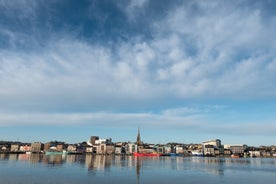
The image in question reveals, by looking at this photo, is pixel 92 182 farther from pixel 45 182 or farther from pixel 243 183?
pixel 243 183

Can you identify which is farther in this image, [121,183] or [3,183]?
[121,183]

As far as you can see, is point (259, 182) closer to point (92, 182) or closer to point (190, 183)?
point (190, 183)

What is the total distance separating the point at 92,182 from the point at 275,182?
33.7 metres

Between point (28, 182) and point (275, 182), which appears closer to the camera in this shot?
point (28, 182)

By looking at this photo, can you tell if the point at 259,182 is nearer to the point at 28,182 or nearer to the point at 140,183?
the point at 140,183

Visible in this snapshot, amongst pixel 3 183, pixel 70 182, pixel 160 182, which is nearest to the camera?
pixel 3 183

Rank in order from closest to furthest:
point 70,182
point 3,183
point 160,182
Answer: point 3,183
point 70,182
point 160,182

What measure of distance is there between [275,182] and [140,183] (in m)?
25.8

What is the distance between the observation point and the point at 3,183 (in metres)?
40.8

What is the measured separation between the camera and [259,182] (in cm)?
5084

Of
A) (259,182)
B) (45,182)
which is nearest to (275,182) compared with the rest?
(259,182)

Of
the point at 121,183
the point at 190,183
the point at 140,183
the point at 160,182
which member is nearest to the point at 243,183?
the point at 190,183

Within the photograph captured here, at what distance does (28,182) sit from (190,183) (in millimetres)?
26581

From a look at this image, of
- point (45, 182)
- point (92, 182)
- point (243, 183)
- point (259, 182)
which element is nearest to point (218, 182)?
point (243, 183)
